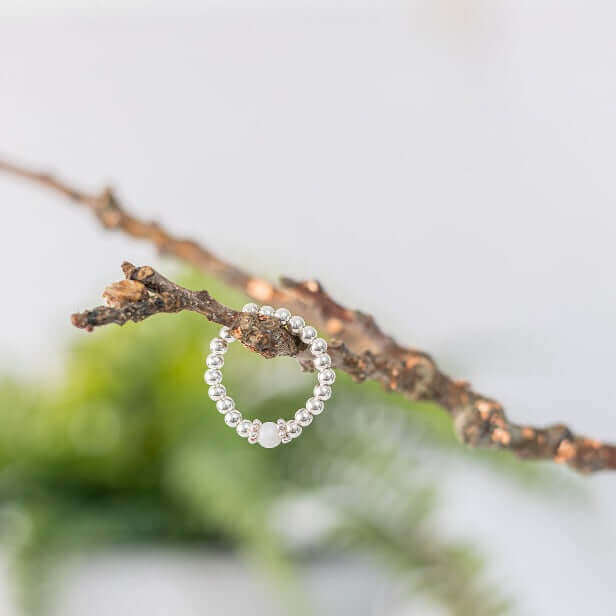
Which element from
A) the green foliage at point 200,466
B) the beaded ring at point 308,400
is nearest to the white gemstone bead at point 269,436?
the beaded ring at point 308,400

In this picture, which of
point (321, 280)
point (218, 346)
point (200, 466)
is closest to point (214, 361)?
point (218, 346)

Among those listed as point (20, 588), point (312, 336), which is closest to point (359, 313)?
point (312, 336)

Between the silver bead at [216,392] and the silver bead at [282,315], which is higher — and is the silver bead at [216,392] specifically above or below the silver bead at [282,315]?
below

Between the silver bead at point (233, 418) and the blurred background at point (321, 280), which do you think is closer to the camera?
the silver bead at point (233, 418)

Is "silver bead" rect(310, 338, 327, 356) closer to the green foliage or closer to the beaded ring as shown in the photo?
the beaded ring

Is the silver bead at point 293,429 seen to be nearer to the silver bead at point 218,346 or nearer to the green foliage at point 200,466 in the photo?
the silver bead at point 218,346

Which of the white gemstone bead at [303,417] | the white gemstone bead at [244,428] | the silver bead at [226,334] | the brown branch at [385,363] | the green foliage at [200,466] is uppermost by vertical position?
the green foliage at [200,466]

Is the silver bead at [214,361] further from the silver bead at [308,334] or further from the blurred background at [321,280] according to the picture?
the blurred background at [321,280]

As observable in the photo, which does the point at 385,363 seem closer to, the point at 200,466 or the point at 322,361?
the point at 322,361
